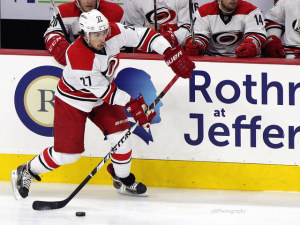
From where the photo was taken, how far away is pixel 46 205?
15.4 feet

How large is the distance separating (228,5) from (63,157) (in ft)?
4.57

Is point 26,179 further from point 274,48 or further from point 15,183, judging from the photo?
point 274,48

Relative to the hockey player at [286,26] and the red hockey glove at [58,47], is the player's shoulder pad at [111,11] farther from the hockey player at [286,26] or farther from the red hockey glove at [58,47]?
the hockey player at [286,26]

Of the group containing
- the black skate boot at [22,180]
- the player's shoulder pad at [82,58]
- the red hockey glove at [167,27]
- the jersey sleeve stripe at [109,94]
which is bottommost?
the black skate boot at [22,180]

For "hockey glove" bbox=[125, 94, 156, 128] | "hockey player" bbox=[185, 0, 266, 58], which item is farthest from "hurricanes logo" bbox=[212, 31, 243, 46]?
"hockey glove" bbox=[125, 94, 156, 128]

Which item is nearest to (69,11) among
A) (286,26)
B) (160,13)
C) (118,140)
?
(160,13)

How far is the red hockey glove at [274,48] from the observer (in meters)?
5.29

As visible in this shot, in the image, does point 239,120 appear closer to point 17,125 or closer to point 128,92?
point 128,92

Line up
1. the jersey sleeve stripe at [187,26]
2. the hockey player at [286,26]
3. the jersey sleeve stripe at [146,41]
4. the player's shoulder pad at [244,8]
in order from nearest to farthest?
the jersey sleeve stripe at [146,41]
the player's shoulder pad at [244,8]
the hockey player at [286,26]
the jersey sleeve stripe at [187,26]

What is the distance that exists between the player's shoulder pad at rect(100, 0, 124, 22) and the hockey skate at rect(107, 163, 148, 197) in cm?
92

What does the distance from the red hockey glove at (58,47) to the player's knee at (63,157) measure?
0.59 m

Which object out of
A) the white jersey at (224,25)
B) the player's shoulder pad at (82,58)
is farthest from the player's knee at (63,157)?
the white jersey at (224,25)

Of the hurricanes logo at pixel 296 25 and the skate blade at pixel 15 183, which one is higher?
the hurricanes logo at pixel 296 25

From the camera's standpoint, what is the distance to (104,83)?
4.63m
